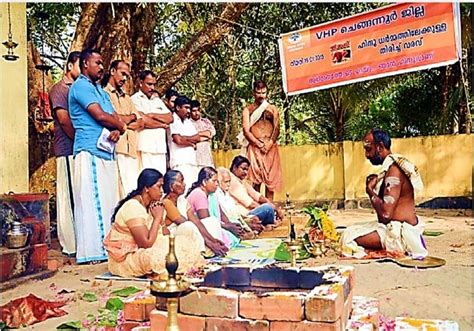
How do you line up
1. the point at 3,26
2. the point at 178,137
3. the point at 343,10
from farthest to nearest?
the point at 343,10, the point at 178,137, the point at 3,26

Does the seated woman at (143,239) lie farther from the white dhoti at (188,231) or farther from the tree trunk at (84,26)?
the tree trunk at (84,26)

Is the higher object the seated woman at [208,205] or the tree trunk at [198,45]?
the tree trunk at [198,45]

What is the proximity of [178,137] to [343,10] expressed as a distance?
20.7 feet

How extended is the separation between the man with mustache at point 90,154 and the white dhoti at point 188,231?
2.66 feet

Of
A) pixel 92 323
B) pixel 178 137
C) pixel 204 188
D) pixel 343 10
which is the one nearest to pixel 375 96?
pixel 343 10

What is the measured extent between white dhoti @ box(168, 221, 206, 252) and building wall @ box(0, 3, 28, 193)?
1.92 m

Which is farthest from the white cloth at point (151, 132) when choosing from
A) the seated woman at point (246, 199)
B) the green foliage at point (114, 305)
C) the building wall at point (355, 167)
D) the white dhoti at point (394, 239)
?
the building wall at point (355, 167)

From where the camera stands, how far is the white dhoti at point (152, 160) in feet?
19.5

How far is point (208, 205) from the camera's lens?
5355 millimetres

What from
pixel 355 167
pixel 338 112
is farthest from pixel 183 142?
pixel 338 112

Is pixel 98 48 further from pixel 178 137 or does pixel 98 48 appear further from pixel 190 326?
pixel 190 326

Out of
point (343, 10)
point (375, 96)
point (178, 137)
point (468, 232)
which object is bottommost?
point (468, 232)

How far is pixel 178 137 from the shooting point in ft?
21.2

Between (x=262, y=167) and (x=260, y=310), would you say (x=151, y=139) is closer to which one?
(x=262, y=167)
